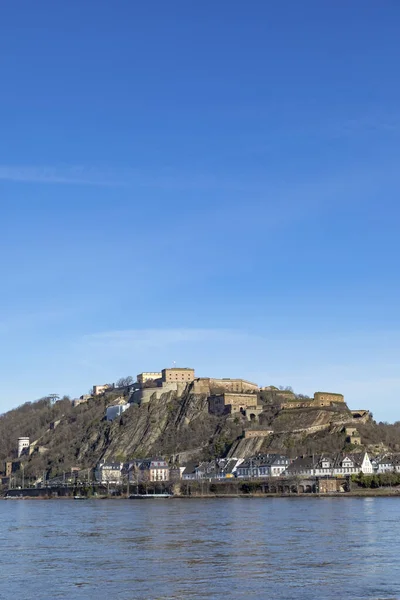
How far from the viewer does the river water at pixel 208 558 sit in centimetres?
3030

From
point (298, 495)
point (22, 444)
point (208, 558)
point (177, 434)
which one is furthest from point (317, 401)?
point (208, 558)

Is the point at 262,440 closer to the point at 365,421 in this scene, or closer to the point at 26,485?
the point at 365,421

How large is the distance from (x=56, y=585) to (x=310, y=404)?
355 ft

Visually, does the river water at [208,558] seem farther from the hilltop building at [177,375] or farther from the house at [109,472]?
the hilltop building at [177,375]

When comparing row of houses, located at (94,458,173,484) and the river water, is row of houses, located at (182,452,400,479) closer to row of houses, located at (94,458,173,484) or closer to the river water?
row of houses, located at (94,458,173,484)

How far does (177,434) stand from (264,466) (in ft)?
92.0

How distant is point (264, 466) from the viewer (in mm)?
115125

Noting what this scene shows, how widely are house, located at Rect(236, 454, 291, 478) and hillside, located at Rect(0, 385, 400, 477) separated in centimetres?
469

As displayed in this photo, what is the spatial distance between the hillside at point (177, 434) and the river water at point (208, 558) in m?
61.2

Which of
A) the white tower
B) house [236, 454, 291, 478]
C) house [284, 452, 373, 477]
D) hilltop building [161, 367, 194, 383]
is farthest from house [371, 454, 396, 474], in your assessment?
the white tower

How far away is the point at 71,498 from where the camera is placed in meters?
126

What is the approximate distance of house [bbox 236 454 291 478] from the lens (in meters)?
113

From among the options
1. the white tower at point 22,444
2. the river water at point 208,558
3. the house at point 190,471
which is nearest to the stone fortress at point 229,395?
the house at point 190,471

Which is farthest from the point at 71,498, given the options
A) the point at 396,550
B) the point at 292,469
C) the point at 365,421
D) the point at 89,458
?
the point at 396,550
